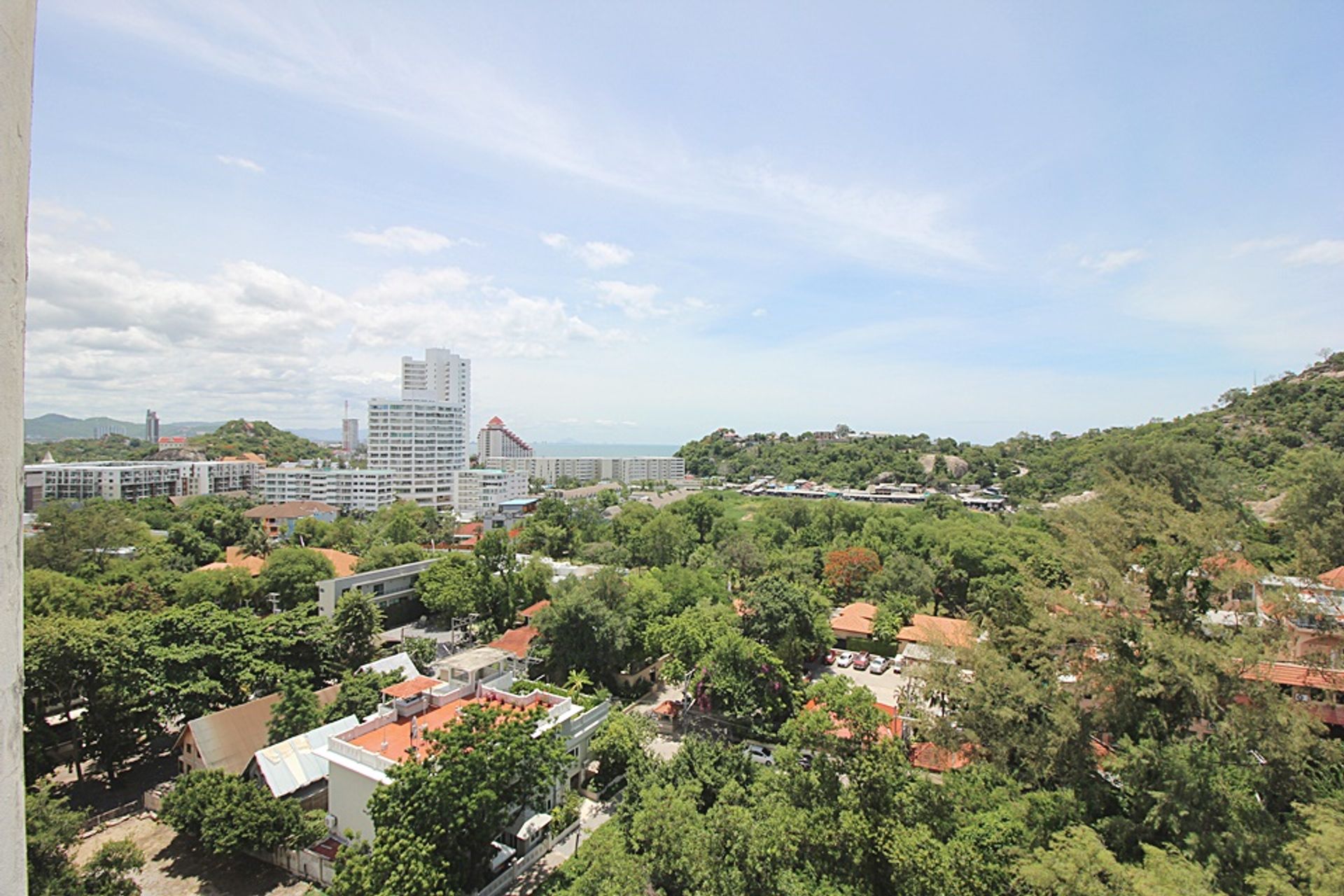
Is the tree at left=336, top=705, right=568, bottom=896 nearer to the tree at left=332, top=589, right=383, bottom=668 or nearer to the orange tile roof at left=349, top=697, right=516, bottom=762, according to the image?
the orange tile roof at left=349, top=697, right=516, bottom=762

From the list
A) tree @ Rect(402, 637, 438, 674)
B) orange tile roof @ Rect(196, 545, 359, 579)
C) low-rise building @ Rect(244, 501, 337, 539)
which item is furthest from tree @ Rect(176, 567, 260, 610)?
low-rise building @ Rect(244, 501, 337, 539)

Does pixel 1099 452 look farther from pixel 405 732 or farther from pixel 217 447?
pixel 217 447

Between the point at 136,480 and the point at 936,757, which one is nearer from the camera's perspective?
the point at 936,757

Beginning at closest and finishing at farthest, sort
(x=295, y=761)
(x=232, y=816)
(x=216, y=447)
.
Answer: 1. (x=232, y=816)
2. (x=295, y=761)
3. (x=216, y=447)

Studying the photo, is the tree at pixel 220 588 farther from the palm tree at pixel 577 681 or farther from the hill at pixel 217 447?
the hill at pixel 217 447

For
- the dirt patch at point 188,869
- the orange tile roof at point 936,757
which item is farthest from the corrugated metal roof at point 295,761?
the orange tile roof at point 936,757

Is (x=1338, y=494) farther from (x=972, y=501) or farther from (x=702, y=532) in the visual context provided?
(x=972, y=501)

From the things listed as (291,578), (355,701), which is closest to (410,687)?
(355,701)
